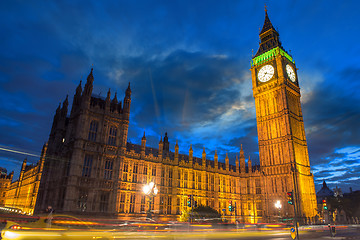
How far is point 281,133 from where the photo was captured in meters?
65.4

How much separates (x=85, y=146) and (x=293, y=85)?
58842 millimetres

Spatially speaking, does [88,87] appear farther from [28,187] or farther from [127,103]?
[28,187]

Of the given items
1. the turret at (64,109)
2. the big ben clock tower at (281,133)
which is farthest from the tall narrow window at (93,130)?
the big ben clock tower at (281,133)

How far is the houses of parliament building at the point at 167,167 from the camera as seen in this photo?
45500 millimetres

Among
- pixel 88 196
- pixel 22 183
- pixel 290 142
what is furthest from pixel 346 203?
pixel 22 183

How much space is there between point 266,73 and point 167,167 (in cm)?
4116

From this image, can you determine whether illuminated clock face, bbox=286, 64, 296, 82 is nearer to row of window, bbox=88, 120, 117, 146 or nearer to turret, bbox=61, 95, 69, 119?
row of window, bbox=88, 120, 117, 146

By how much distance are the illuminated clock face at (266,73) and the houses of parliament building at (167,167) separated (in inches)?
11.8

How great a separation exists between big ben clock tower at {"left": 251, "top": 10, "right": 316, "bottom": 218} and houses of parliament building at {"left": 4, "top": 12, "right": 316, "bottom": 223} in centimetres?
25

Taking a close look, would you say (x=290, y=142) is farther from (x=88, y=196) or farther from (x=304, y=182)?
(x=88, y=196)

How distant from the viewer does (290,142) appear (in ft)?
205

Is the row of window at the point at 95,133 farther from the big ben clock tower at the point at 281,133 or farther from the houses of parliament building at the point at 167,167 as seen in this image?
the big ben clock tower at the point at 281,133

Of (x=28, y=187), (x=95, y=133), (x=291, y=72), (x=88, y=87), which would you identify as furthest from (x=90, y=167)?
(x=291, y=72)

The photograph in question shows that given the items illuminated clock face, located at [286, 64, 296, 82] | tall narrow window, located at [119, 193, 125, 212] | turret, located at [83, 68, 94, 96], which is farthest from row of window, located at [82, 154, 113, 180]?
illuminated clock face, located at [286, 64, 296, 82]
